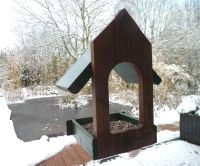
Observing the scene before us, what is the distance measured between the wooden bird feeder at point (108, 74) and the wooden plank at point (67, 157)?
192 centimetres

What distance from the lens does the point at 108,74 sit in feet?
4.85

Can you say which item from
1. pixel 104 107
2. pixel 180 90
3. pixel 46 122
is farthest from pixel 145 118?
pixel 180 90

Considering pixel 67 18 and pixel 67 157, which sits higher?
pixel 67 18

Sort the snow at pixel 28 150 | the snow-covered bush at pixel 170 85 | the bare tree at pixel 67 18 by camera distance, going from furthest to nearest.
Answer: the bare tree at pixel 67 18
the snow-covered bush at pixel 170 85
the snow at pixel 28 150

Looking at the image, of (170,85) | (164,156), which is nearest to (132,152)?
(164,156)

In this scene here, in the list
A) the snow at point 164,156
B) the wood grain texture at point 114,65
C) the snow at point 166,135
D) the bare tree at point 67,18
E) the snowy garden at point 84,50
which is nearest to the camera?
the wood grain texture at point 114,65

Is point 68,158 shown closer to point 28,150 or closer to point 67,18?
point 28,150

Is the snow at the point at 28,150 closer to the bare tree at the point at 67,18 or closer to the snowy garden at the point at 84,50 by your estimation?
the snowy garden at the point at 84,50

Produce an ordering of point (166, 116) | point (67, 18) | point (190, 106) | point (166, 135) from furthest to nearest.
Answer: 1. point (67, 18)
2. point (166, 116)
3. point (166, 135)
4. point (190, 106)

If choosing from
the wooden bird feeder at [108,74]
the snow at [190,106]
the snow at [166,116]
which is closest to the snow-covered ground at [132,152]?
the snow at [190,106]

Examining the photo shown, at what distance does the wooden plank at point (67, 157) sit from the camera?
3.42 m

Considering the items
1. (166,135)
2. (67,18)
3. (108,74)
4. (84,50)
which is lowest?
→ (166,135)

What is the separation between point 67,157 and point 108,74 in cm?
245

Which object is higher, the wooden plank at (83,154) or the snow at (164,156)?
the wooden plank at (83,154)
